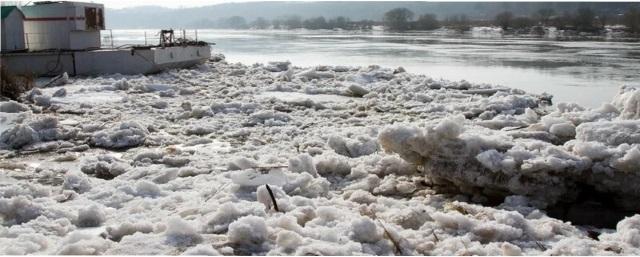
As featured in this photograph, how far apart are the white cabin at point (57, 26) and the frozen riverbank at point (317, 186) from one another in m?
10.7

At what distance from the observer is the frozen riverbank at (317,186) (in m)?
3.72

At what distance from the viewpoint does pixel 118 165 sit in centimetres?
589

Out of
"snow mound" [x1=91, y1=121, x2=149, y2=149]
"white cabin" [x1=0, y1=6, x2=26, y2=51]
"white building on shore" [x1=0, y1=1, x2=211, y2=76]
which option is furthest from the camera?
"white cabin" [x1=0, y1=6, x2=26, y2=51]

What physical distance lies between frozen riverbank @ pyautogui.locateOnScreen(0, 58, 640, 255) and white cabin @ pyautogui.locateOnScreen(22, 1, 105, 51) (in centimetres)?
1071

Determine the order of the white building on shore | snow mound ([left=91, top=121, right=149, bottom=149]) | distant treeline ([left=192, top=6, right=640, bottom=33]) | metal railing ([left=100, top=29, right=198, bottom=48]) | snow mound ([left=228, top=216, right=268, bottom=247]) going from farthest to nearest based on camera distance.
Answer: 1. distant treeline ([left=192, top=6, right=640, bottom=33])
2. metal railing ([left=100, top=29, right=198, bottom=48])
3. the white building on shore
4. snow mound ([left=91, top=121, right=149, bottom=149])
5. snow mound ([left=228, top=216, right=268, bottom=247])

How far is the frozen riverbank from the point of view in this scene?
3721 millimetres

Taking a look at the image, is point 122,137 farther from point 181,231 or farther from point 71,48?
point 71,48

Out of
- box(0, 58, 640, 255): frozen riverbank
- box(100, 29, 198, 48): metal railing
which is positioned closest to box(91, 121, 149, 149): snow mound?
box(0, 58, 640, 255): frozen riverbank

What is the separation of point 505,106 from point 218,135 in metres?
5.28

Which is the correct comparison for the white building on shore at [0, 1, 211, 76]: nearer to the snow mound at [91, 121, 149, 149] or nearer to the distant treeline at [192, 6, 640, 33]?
the snow mound at [91, 121, 149, 149]

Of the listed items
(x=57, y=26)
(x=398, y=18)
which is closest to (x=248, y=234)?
(x=57, y=26)

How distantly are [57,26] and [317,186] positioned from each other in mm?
16157

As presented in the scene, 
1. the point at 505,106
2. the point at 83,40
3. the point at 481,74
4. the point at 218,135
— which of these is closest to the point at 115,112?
the point at 218,135

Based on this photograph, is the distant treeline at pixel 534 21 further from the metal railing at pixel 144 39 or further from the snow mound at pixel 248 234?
the snow mound at pixel 248 234
